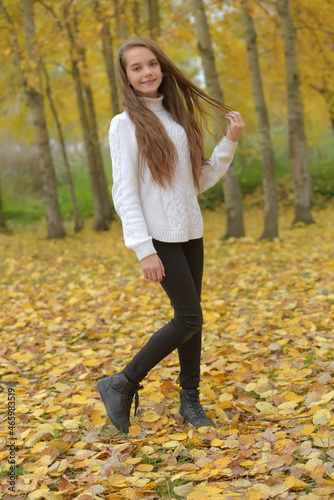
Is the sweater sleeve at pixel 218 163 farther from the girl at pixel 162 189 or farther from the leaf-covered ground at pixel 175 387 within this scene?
the leaf-covered ground at pixel 175 387

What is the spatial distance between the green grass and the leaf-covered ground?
1151 centimetres

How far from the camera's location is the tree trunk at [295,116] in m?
9.66

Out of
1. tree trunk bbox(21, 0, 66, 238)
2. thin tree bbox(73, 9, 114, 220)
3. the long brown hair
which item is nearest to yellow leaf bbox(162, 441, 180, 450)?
the long brown hair

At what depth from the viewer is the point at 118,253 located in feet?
31.8

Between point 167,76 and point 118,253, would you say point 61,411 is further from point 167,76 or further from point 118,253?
point 118,253

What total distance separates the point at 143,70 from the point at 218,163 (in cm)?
64

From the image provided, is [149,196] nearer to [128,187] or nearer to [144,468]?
[128,187]

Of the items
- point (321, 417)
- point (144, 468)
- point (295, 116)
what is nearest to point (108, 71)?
point (295, 116)

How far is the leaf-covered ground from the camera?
90.7 inches

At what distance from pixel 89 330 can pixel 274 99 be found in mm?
15496

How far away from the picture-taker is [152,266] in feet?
8.46

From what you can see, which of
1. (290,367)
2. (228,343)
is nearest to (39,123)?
(228,343)

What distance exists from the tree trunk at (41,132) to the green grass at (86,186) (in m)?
6.38

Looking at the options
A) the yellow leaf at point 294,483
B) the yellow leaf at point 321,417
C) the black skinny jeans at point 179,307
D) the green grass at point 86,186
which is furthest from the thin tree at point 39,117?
the yellow leaf at point 294,483
